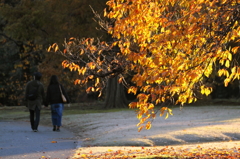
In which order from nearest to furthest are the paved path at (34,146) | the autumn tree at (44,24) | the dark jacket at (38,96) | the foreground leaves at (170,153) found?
the foreground leaves at (170,153) < the paved path at (34,146) < the dark jacket at (38,96) < the autumn tree at (44,24)

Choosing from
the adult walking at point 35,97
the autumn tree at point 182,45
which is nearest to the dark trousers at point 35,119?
the adult walking at point 35,97

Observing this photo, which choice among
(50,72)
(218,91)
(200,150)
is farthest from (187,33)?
(218,91)

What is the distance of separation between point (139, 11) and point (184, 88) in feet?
5.36

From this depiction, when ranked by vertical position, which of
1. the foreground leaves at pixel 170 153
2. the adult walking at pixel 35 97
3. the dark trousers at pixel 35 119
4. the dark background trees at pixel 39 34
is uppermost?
the dark background trees at pixel 39 34

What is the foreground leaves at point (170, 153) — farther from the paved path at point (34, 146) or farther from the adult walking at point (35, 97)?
the adult walking at point (35, 97)

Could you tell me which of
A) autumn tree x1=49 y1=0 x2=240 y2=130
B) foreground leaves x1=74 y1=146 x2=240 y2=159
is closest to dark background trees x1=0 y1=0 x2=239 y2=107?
foreground leaves x1=74 y1=146 x2=240 y2=159

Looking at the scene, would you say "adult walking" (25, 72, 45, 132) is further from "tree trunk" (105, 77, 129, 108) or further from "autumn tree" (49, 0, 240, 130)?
"tree trunk" (105, 77, 129, 108)

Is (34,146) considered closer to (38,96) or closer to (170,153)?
(170,153)

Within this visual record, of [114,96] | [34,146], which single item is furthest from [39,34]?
[34,146]

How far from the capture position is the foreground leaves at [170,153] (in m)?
9.91

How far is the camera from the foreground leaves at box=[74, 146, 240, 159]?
9.91m

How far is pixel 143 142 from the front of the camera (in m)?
13.2

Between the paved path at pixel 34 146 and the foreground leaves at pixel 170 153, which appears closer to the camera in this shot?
the foreground leaves at pixel 170 153

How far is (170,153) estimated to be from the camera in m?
10.6
